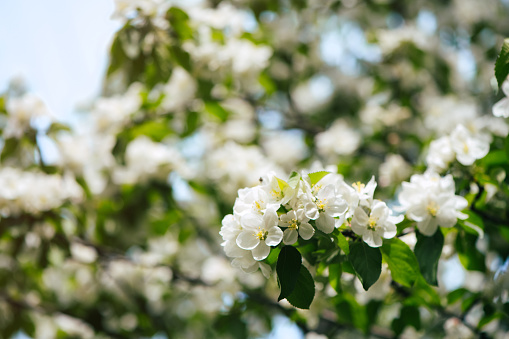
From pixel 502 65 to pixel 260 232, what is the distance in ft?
2.41

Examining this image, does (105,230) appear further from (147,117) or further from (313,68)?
(313,68)

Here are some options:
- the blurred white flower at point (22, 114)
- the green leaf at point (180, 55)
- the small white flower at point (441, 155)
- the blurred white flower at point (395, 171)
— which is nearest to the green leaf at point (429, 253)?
the small white flower at point (441, 155)

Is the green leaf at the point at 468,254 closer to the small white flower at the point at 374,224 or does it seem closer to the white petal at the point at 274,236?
the small white flower at the point at 374,224

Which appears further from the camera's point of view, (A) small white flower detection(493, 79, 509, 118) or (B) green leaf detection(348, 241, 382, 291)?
(A) small white flower detection(493, 79, 509, 118)

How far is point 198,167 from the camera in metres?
3.02

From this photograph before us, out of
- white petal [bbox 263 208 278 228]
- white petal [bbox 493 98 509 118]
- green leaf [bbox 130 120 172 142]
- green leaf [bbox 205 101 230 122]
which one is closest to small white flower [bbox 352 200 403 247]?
white petal [bbox 263 208 278 228]

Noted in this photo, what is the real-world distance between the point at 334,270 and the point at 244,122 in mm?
2162

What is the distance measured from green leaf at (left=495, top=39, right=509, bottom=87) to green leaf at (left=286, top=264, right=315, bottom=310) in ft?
2.21

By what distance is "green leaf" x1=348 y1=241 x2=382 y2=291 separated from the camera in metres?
1.09

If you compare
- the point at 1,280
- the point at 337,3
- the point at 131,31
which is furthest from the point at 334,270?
the point at 337,3

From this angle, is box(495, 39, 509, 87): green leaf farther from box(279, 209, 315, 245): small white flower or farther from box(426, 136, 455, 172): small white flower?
box(279, 209, 315, 245): small white flower

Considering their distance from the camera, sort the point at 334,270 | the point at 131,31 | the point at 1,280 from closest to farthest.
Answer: the point at 334,270
the point at 131,31
the point at 1,280

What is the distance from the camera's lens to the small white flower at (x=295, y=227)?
3.53 ft

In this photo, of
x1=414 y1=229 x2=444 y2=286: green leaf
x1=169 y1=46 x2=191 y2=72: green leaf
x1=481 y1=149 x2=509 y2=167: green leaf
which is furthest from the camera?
x1=169 y1=46 x2=191 y2=72: green leaf
